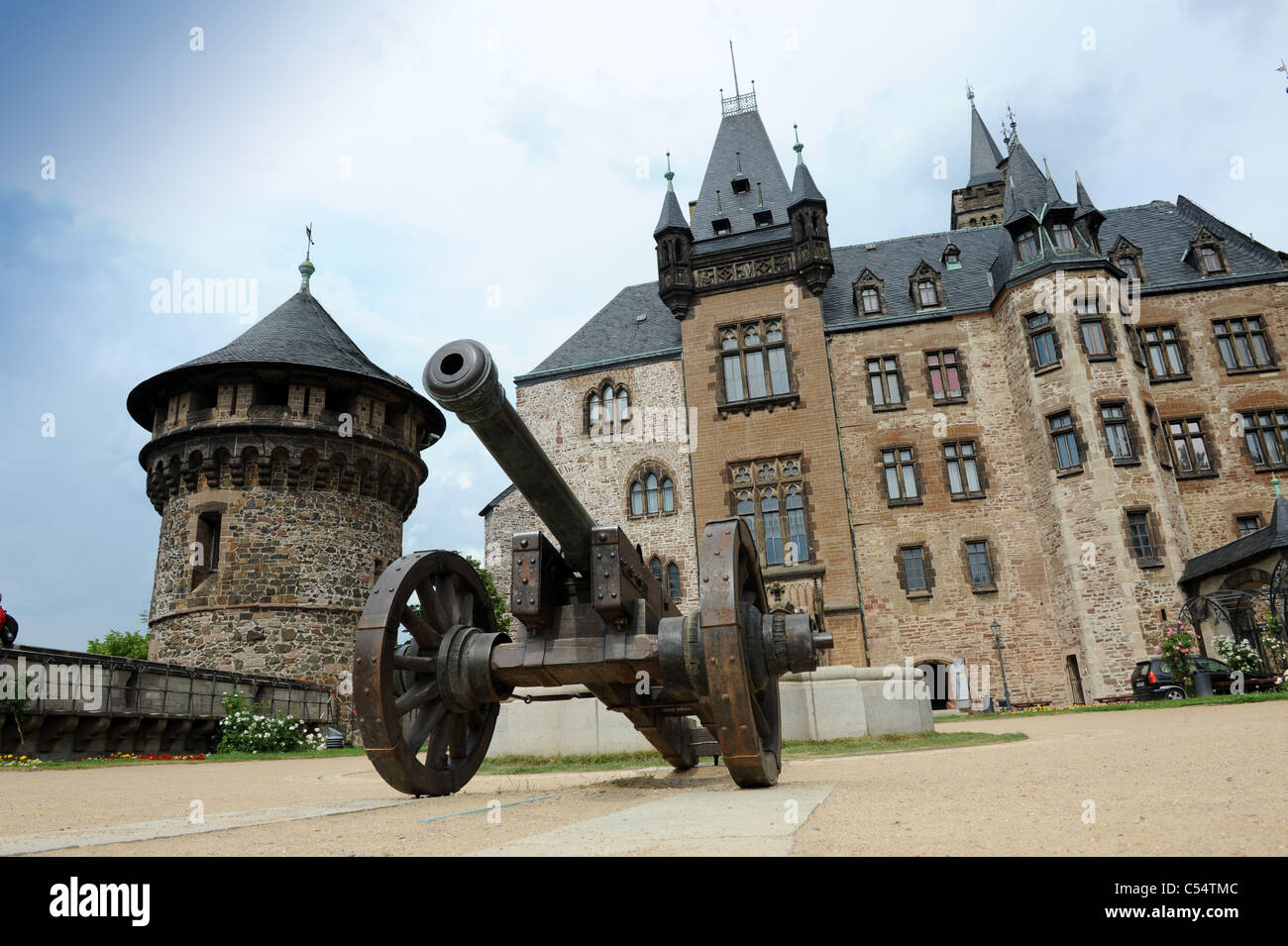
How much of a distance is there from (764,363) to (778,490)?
420cm

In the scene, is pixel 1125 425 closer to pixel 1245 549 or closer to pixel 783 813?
pixel 1245 549

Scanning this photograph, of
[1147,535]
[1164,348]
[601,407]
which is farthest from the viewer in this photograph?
[601,407]

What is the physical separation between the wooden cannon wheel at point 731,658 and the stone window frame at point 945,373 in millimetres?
22056

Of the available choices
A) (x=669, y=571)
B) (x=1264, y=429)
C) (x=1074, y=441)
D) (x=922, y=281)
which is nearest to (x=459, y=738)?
(x=669, y=571)

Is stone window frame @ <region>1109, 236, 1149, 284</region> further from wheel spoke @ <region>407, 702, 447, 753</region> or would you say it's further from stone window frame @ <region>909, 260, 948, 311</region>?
wheel spoke @ <region>407, 702, 447, 753</region>

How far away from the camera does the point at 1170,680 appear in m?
17.7

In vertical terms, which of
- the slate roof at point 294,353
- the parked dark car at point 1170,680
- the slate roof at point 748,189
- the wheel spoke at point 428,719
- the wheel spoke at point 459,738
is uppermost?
the slate roof at point 748,189

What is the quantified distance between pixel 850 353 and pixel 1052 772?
21608 mm

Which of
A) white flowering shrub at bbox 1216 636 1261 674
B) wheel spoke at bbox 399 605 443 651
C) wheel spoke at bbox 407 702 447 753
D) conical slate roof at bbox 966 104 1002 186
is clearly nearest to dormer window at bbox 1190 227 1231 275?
white flowering shrub at bbox 1216 636 1261 674

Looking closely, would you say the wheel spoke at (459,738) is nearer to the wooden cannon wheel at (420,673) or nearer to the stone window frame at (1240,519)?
the wooden cannon wheel at (420,673)

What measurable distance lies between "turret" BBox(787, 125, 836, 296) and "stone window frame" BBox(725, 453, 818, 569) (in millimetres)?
5835

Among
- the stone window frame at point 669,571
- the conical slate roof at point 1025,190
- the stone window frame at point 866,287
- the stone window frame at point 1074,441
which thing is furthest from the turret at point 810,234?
the stone window frame at point 669,571

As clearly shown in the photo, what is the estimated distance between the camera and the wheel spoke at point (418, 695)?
4.51 metres
